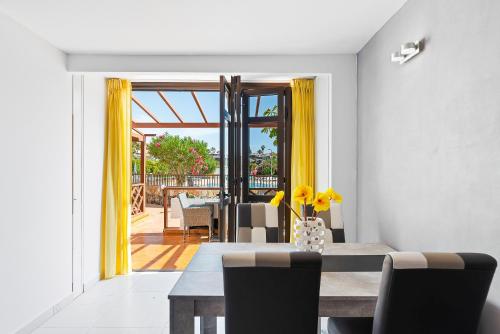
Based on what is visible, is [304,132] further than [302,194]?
Yes

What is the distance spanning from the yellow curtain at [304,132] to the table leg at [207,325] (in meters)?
2.12

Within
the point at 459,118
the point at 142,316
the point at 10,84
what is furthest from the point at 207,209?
the point at 459,118

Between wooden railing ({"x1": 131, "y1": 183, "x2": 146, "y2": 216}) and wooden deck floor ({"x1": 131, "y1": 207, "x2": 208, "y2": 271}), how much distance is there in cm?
68

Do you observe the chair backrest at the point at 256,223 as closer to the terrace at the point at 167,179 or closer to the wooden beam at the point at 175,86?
the terrace at the point at 167,179

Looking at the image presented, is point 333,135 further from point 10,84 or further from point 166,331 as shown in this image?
point 10,84

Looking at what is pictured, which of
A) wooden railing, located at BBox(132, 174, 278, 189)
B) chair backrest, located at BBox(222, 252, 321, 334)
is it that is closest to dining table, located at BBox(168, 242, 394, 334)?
chair backrest, located at BBox(222, 252, 321, 334)

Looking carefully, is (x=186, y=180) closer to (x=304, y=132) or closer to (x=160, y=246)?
(x=160, y=246)

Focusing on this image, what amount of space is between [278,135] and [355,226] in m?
1.50

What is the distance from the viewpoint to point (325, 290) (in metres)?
1.63

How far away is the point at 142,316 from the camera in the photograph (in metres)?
3.21

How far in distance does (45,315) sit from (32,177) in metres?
1.21

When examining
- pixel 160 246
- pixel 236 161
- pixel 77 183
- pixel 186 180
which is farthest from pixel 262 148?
pixel 186 180

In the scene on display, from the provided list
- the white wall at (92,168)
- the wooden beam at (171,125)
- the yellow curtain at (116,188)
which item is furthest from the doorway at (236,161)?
the wooden beam at (171,125)

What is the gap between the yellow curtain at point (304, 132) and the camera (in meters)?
4.26
